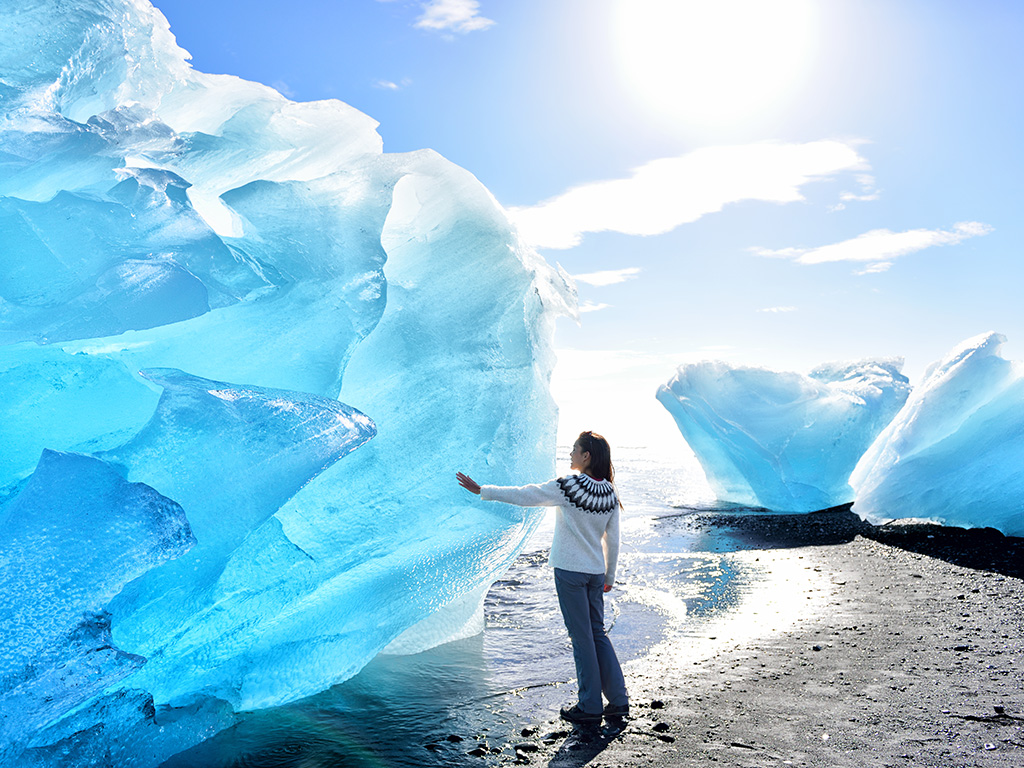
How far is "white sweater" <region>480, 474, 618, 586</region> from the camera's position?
388 centimetres

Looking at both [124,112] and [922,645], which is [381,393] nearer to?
[124,112]

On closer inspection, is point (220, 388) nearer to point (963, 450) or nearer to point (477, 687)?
point (477, 687)

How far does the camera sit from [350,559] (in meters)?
4.50

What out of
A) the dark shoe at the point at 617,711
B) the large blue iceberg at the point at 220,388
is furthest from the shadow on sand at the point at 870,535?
the large blue iceberg at the point at 220,388

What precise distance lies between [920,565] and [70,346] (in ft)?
28.7

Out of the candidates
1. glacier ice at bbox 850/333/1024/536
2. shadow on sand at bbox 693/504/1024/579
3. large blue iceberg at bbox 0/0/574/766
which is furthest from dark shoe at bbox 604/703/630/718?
glacier ice at bbox 850/333/1024/536

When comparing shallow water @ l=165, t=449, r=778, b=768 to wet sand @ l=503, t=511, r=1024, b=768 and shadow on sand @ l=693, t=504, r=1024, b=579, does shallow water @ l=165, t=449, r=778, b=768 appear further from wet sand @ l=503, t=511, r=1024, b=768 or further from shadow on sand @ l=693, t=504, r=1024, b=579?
shadow on sand @ l=693, t=504, r=1024, b=579

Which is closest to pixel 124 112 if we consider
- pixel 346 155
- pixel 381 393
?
pixel 346 155

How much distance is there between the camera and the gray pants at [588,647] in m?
3.86

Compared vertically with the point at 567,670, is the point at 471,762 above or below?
below

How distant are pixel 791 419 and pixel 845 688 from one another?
987 cm

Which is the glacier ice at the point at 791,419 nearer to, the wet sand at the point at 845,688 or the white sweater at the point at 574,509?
the wet sand at the point at 845,688

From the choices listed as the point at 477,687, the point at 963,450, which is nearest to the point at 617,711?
the point at 477,687

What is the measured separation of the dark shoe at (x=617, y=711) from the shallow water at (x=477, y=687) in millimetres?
311
